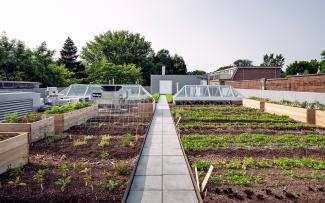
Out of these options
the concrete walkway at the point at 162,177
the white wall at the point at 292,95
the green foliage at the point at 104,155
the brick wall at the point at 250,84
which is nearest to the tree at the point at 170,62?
the brick wall at the point at 250,84

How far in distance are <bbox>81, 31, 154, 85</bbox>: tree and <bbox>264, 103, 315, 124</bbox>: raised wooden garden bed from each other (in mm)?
37489

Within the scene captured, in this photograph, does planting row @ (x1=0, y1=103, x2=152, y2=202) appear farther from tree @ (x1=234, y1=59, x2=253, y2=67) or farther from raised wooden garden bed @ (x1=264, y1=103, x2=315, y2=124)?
tree @ (x1=234, y1=59, x2=253, y2=67)

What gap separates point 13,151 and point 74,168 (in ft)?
3.82

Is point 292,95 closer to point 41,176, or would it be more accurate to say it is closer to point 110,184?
point 110,184

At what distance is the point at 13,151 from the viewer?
532cm

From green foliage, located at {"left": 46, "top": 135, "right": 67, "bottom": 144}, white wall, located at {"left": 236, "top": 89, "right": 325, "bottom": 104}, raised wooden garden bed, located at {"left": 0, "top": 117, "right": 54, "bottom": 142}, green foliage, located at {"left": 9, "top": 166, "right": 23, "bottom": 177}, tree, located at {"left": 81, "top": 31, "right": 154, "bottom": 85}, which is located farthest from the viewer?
tree, located at {"left": 81, "top": 31, "right": 154, "bottom": 85}

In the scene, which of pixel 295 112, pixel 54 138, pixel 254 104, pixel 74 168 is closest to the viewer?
pixel 74 168

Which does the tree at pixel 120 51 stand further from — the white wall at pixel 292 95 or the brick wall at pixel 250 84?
the white wall at pixel 292 95

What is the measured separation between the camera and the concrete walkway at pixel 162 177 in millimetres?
4203

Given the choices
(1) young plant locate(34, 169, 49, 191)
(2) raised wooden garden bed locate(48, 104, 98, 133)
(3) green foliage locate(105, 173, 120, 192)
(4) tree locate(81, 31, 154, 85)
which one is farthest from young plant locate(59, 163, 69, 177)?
(4) tree locate(81, 31, 154, 85)

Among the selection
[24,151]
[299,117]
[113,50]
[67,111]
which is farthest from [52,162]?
[113,50]

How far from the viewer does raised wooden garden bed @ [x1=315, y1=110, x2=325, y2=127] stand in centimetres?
Result: 1055

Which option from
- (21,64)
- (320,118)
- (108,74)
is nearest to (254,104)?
(320,118)

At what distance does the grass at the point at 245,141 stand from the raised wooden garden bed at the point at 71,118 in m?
4.02
